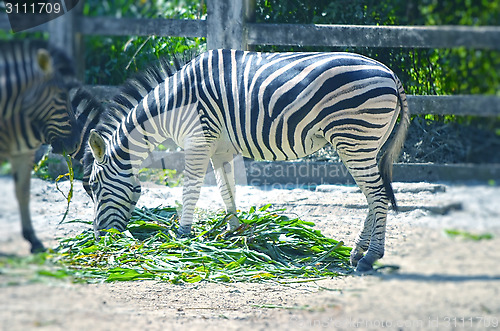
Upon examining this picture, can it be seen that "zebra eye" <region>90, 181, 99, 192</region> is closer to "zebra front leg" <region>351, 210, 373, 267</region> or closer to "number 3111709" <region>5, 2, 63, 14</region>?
"zebra front leg" <region>351, 210, 373, 267</region>

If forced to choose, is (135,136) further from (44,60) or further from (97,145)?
(44,60)

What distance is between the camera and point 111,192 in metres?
4.73

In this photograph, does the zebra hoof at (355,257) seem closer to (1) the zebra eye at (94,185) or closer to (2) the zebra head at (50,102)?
(1) the zebra eye at (94,185)

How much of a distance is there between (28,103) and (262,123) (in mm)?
3137

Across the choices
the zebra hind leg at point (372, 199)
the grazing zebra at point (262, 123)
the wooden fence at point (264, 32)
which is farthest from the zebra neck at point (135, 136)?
the zebra hind leg at point (372, 199)

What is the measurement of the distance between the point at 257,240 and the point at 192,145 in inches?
37.6

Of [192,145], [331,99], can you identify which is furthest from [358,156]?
[192,145]

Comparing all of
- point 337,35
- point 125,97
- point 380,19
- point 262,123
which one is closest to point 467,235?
point 262,123

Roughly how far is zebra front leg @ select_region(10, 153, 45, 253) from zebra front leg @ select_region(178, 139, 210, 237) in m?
3.35

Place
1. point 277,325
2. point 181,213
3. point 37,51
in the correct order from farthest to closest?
point 181,213, point 277,325, point 37,51

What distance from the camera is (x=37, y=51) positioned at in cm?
134

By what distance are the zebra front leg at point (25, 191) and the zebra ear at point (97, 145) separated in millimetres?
2997

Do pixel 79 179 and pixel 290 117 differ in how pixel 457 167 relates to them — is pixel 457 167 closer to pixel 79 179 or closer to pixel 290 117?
pixel 290 117

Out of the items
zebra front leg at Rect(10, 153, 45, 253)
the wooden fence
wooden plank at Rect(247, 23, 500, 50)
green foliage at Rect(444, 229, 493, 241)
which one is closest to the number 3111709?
zebra front leg at Rect(10, 153, 45, 253)
